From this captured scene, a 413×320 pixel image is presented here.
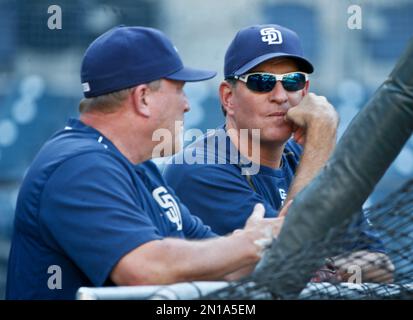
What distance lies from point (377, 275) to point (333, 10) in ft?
9.61

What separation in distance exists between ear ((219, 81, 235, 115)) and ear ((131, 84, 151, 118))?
737 millimetres

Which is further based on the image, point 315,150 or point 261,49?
point 261,49

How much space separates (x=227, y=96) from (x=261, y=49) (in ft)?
0.71

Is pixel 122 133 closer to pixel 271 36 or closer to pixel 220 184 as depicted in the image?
pixel 220 184

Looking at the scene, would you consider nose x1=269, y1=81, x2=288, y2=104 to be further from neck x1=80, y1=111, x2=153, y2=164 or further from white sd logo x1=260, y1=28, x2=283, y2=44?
neck x1=80, y1=111, x2=153, y2=164

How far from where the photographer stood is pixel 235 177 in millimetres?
3016

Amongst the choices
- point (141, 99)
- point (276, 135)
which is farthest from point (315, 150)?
point (141, 99)

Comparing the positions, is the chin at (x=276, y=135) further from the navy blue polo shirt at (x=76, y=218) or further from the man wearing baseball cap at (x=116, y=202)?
the navy blue polo shirt at (x=76, y=218)

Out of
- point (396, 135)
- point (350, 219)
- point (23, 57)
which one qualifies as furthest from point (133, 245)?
point (23, 57)

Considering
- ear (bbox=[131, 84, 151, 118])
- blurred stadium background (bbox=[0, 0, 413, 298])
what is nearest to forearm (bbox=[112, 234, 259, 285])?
ear (bbox=[131, 84, 151, 118])

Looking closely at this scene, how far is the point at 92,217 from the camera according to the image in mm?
2170

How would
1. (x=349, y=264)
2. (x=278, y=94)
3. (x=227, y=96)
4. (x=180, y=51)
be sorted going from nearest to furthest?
(x=349, y=264) → (x=278, y=94) → (x=227, y=96) → (x=180, y=51)

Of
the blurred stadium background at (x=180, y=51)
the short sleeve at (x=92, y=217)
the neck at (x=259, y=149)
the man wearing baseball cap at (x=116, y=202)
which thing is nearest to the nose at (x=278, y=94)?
the neck at (x=259, y=149)

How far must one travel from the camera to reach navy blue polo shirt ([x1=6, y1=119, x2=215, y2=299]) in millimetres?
2156
